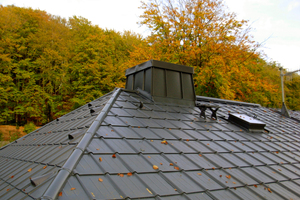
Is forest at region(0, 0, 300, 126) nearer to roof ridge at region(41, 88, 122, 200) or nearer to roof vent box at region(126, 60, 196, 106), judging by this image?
roof vent box at region(126, 60, 196, 106)

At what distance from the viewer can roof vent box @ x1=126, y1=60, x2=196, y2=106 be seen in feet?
23.1

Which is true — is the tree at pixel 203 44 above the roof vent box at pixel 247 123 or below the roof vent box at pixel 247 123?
above

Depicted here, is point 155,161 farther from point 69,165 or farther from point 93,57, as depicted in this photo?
point 93,57

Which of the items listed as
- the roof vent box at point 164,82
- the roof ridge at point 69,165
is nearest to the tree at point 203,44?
the roof vent box at point 164,82

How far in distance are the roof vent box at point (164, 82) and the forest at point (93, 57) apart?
9.14 metres

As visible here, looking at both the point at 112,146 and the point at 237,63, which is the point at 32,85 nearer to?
the point at 237,63

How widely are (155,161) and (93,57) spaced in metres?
28.1

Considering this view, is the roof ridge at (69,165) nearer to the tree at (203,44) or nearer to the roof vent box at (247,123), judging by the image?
the roof vent box at (247,123)

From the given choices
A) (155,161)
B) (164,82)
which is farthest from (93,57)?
(155,161)

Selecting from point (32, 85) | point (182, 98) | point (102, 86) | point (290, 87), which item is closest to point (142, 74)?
point (182, 98)

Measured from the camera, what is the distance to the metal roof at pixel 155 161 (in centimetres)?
292

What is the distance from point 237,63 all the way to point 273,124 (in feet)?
35.0

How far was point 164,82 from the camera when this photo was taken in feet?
24.1

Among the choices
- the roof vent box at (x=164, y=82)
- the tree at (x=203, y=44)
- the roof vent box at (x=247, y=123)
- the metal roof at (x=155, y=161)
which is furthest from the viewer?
the tree at (x=203, y=44)
